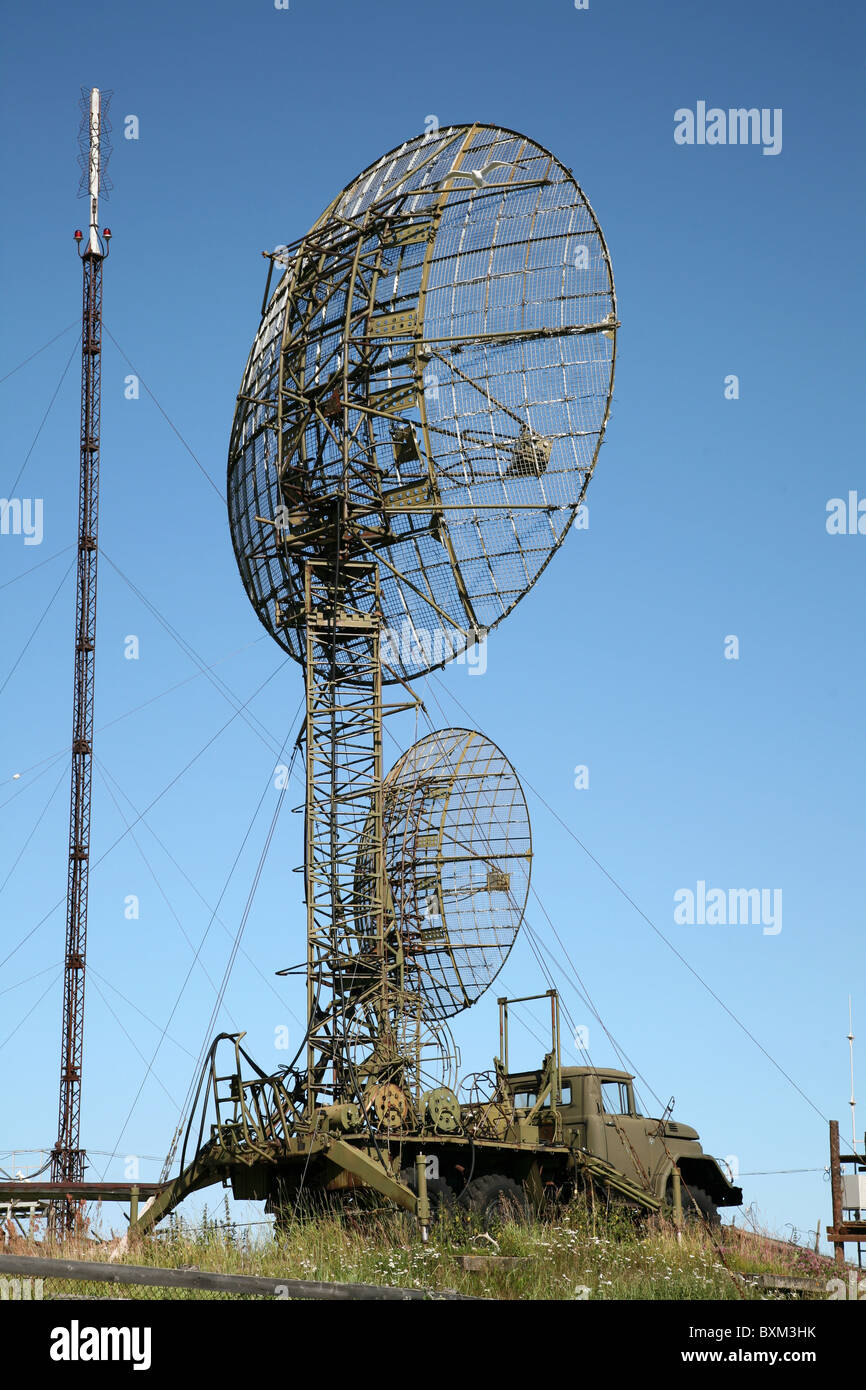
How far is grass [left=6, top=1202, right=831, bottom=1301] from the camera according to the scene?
651 inches

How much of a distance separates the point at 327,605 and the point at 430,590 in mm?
1972

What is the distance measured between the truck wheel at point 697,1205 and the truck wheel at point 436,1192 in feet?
14.2

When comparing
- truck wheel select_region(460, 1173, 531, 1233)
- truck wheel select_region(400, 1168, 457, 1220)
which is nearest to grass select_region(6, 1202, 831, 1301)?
truck wheel select_region(400, 1168, 457, 1220)

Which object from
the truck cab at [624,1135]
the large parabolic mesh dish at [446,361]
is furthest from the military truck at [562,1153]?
the large parabolic mesh dish at [446,361]

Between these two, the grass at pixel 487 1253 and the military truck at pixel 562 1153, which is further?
the military truck at pixel 562 1153

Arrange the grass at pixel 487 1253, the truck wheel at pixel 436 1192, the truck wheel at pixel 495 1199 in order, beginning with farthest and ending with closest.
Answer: the truck wheel at pixel 495 1199 < the truck wheel at pixel 436 1192 < the grass at pixel 487 1253

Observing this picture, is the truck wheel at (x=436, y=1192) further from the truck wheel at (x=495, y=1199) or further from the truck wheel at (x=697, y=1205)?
the truck wheel at (x=697, y=1205)

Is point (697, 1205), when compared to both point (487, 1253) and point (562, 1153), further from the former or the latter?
point (487, 1253)

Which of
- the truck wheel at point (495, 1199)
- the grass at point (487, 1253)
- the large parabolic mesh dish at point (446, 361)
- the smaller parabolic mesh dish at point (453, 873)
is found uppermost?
the large parabolic mesh dish at point (446, 361)

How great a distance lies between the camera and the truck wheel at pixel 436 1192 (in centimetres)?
2303

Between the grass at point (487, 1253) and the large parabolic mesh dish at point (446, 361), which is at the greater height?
the large parabolic mesh dish at point (446, 361)

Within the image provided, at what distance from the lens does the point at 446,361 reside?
2786 centimetres
